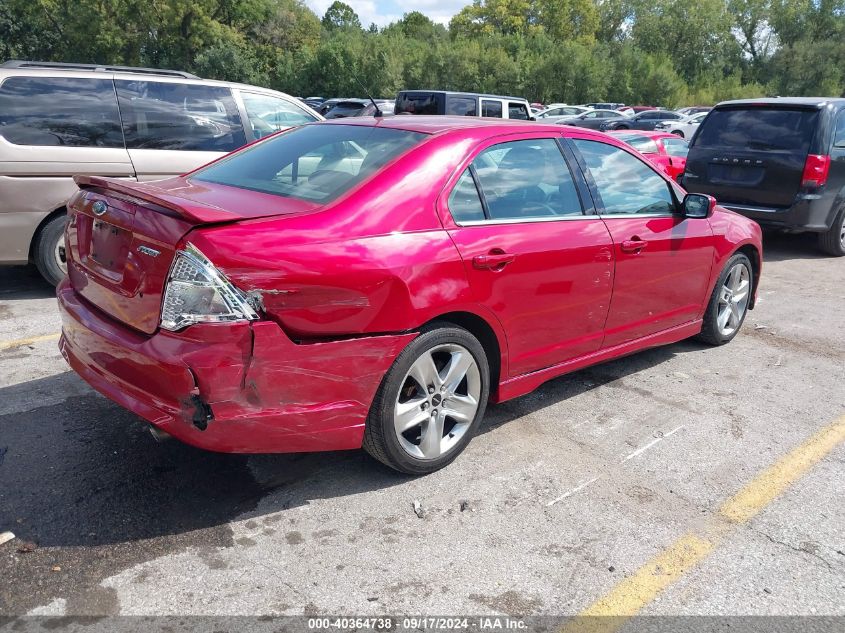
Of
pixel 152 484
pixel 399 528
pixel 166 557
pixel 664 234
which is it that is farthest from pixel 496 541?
pixel 664 234

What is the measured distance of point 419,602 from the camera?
2676mm

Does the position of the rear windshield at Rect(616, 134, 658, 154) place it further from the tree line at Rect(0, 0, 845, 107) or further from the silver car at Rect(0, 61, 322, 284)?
the tree line at Rect(0, 0, 845, 107)

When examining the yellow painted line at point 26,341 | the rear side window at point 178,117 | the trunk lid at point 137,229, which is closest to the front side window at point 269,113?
the rear side window at point 178,117

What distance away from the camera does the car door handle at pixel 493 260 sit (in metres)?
3.51

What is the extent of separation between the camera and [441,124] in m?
3.92

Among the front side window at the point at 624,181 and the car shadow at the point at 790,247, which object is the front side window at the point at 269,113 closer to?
the front side window at the point at 624,181

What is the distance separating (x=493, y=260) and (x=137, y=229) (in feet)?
5.28

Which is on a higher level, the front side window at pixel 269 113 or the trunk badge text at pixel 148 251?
the front side window at pixel 269 113

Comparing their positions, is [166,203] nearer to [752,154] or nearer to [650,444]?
[650,444]

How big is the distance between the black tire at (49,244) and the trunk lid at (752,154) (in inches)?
287

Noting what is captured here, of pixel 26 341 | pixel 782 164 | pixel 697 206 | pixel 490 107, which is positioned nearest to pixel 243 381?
pixel 26 341

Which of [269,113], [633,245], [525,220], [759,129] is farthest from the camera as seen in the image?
[759,129]

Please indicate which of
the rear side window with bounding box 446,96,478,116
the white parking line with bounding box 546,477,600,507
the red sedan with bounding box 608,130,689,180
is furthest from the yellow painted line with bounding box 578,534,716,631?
the rear side window with bounding box 446,96,478,116

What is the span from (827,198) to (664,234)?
5322 millimetres
